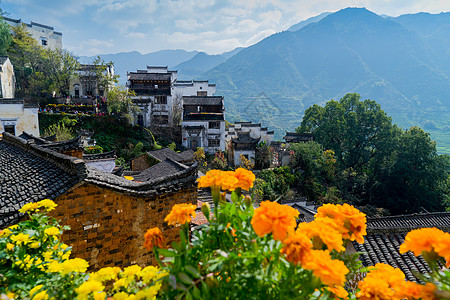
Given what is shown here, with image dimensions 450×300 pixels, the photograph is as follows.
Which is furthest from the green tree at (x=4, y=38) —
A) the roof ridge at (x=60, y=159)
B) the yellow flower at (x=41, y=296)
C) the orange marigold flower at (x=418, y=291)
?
the orange marigold flower at (x=418, y=291)

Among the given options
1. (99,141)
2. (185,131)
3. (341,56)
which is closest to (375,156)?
(185,131)

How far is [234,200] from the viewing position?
1.65 metres

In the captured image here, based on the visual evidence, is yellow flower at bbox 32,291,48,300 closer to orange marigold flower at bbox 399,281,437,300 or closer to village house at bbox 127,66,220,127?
orange marigold flower at bbox 399,281,437,300

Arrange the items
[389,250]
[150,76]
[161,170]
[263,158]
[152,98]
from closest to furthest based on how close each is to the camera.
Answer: [389,250], [161,170], [263,158], [152,98], [150,76]

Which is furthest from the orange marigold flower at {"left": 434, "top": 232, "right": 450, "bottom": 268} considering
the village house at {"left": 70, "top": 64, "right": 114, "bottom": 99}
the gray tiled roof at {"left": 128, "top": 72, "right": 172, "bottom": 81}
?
the gray tiled roof at {"left": 128, "top": 72, "right": 172, "bottom": 81}

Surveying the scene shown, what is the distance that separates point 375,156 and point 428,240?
25795mm

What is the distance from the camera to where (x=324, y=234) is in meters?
1.31

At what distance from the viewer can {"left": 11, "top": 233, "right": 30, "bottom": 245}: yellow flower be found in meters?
1.81

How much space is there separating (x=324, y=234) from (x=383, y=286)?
370mm

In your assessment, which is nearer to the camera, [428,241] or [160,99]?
[428,241]

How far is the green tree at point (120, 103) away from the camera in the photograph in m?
23.1

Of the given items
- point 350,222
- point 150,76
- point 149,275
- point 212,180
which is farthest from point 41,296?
point 150,76

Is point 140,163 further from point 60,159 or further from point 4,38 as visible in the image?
point 4,38

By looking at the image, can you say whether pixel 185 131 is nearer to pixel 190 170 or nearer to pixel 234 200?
pixel 190 170
